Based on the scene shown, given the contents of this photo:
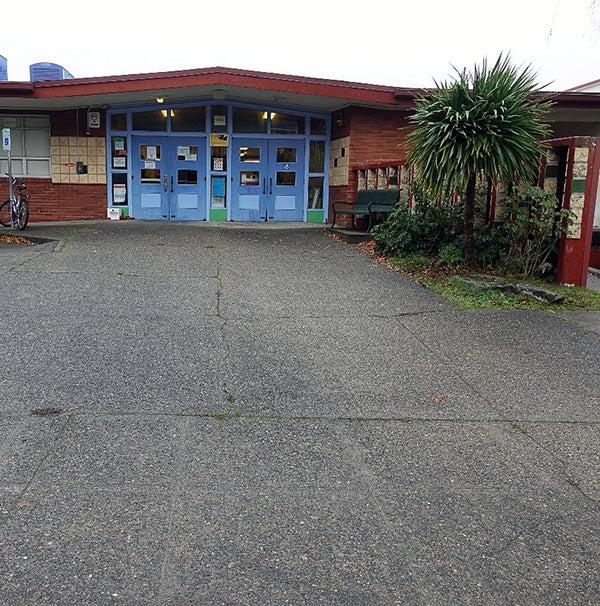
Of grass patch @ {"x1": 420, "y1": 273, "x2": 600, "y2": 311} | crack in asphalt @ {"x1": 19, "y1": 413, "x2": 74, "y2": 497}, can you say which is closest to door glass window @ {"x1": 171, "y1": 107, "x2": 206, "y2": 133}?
grass patch @ {"x1": 420, "y1": 273, "x2": 600, "y2": 311}

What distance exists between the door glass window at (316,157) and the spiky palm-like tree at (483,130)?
8242mm

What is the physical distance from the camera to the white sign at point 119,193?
693 inches

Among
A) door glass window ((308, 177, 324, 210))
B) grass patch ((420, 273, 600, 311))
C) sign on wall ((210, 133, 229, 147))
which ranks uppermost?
sign on wall ((210, 133, 229, 147))

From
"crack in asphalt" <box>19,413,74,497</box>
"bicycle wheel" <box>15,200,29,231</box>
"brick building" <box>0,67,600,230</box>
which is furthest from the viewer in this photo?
"brick building" <box>0,67,600,230</box>

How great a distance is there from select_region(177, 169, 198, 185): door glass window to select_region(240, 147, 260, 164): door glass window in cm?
133

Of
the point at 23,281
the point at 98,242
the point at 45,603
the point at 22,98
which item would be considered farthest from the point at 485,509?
the point at 22,98

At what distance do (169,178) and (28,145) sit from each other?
3.68 meters

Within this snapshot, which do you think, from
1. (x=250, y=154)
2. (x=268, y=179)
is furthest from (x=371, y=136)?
(x=250, y=154)

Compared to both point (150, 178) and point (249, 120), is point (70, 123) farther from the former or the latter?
point (249, 120)

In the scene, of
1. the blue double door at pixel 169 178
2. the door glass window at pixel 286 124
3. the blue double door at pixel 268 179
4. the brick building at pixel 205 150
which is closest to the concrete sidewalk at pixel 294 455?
the brick building at pixel 205 150

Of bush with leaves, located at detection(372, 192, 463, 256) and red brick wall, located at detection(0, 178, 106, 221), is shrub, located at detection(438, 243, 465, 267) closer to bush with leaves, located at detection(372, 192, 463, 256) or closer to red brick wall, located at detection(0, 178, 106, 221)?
bush with leaves, located at detection(372, 192, 463, 256)

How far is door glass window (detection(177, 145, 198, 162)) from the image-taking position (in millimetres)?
17656

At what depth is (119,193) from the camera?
695 inches

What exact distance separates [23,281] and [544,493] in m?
7.40
